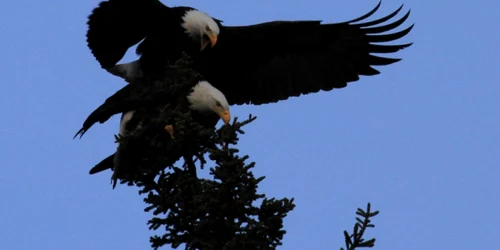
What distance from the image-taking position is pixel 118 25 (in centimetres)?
802

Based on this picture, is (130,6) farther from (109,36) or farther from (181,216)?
(181,216)

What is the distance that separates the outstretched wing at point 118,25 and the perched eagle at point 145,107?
0.58 m

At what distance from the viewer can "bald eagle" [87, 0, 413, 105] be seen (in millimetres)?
8000

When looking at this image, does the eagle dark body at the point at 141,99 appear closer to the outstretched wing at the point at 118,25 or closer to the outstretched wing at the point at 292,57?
the outstretched wing at the point at 118,25

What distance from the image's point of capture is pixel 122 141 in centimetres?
567

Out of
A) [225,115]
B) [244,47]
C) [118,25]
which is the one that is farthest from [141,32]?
[225,115]

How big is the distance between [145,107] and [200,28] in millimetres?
1232

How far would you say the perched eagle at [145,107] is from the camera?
669 cm

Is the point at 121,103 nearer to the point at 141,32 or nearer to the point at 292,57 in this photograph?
the point at 141,32

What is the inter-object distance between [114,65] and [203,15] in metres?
0.79

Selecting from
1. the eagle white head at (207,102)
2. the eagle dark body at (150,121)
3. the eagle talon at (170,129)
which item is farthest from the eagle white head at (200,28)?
the eagle talon at (170,129)

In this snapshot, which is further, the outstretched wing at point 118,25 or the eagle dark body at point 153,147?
the outstretched wing at point 118,25

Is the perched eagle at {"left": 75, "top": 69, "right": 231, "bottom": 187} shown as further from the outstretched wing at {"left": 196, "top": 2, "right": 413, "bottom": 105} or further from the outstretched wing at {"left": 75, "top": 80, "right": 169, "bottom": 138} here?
the outstretched wing at {"left": 196, "top": 2, "right": 413, "bottom": 105}

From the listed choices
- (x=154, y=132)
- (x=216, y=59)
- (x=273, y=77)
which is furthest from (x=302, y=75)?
(x=154, y=132)
